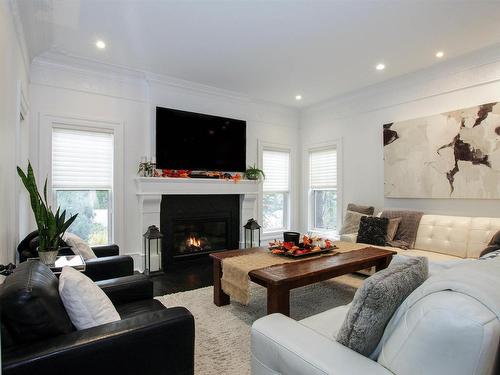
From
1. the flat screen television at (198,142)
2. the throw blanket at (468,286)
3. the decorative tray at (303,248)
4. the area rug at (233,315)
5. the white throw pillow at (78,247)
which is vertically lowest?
the area rug at (233,315)

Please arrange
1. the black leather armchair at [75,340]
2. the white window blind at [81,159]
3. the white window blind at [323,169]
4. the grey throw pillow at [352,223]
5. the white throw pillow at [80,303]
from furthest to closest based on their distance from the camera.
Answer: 1. the white window blind at [323,169]
2. the grey throw pillow at [352,223]
3. the white window blind at [81,159]
4. the white throw pillow at [80,303]
5. the black leather armchair at [75,340]

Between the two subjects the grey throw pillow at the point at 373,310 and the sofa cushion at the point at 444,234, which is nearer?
the grey throw pillow at the point at 373,310

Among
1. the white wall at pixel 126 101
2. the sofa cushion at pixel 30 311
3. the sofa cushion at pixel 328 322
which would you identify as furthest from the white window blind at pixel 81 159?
the sofa cushion at pixel 328 322

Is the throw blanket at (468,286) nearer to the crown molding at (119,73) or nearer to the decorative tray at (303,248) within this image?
the decorative tray at (303,248)

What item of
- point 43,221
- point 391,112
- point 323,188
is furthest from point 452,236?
point 43,221

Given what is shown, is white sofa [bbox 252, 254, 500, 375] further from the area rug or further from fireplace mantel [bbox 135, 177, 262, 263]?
fireplace mantel [bbox 135, 177, 262, 263]

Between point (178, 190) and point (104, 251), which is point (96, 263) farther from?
point (178, 190)

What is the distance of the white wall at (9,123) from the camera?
204 cm

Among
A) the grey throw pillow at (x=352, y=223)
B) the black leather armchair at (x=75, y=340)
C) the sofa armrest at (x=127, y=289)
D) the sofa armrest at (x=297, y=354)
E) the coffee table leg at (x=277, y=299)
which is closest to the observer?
the sofa armrest at (x=297, y=354)

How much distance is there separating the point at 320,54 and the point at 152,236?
10.3 ft

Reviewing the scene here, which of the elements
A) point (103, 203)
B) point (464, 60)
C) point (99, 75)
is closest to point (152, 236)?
point (103, 203)

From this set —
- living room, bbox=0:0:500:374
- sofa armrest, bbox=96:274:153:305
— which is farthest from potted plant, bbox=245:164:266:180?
sofa armrest, bbox=96:274:153:305

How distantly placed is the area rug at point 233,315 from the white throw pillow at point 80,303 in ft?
2.78

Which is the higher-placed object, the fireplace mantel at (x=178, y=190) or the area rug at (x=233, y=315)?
the fireplace mantel at (x=178, y=190)
